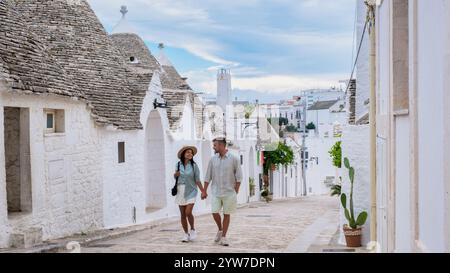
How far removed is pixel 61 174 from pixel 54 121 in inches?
31.9

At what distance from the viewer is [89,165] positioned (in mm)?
10641

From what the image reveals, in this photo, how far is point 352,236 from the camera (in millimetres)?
8312

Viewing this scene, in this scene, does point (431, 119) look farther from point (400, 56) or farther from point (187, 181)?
point (187, 181)

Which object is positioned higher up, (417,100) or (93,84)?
(93,84)

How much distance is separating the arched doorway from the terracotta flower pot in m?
7.30

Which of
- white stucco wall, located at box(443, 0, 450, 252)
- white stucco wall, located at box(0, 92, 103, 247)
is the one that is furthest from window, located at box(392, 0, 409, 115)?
white stucco wall, located at box(0, 92, 103, 247)

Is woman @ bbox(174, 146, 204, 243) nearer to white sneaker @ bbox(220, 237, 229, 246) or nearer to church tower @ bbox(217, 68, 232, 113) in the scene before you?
white sneaker @ bbox(220, 237, 229, 246)

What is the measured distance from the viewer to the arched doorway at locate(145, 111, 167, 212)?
588 inches

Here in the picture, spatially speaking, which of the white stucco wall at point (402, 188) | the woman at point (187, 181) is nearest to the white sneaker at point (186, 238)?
the woman at point (187, 181)

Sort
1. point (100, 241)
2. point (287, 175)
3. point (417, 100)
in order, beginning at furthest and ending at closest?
point (287, 175)
point (100, 241)
point (417, 100)

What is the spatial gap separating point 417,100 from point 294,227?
20.8 feet

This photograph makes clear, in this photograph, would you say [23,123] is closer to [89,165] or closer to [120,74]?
[89,165]

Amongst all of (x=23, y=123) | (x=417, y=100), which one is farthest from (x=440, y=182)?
(x=23, y=123)

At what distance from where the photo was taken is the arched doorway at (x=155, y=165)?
1494 centimetres
